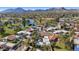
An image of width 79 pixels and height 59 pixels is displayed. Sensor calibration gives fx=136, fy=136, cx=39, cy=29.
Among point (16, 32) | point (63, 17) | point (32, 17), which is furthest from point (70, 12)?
point (16, 32)

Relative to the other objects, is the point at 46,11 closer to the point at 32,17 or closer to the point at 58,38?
the point at 32,17

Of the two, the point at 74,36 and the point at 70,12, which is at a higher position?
the point at 70,12
